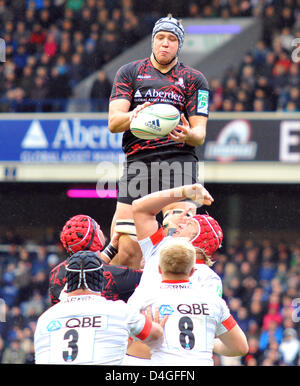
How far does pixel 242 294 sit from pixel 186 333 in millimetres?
10350

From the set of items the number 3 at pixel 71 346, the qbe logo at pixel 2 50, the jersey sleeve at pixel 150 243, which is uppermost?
the qbe logo at pixel 2 50

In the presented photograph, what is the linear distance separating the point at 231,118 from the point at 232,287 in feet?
12.0

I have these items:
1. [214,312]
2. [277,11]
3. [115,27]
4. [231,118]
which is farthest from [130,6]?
[214,312]

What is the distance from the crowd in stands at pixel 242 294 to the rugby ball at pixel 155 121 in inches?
290

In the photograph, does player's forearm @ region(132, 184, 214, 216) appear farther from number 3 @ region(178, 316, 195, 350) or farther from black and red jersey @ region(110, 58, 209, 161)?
black and red jersey @ region(110, 58, 209, 161)

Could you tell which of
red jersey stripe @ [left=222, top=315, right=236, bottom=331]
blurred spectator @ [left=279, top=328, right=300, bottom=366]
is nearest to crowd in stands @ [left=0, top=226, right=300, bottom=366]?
blurred spectator @ [left=279, top=328, right=300, bottom=366]

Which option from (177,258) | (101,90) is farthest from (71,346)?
(101,90)

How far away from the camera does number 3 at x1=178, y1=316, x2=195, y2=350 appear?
478 centimetres

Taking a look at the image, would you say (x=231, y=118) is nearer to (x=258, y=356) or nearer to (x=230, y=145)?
(x=230, y=145)

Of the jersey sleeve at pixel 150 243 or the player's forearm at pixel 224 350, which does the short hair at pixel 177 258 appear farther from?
the jersey sleeve at pixel 150 243

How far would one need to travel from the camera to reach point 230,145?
16609 mm

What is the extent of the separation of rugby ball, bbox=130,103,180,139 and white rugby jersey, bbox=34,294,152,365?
5.91 ft

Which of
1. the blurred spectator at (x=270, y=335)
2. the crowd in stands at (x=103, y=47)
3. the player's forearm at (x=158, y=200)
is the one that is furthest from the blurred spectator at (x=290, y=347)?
the player's forearm at (x=158, y=200)

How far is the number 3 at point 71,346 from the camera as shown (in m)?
4.57
